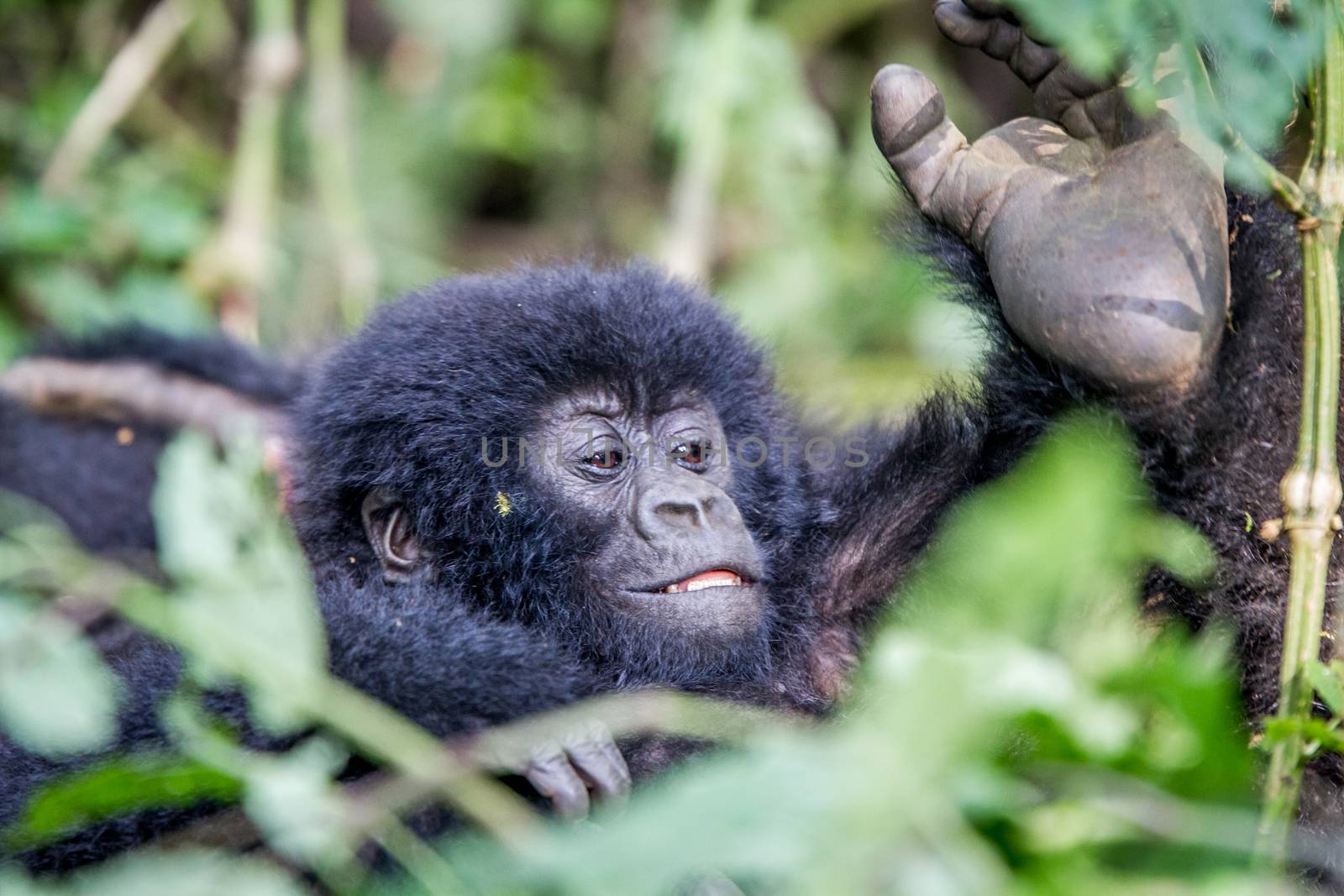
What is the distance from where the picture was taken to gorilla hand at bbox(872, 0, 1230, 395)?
2318mm

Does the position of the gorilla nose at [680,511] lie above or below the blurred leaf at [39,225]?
above

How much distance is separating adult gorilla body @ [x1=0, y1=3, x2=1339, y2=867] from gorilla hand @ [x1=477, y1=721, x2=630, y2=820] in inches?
0.7

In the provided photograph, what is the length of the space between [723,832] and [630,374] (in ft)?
6.94

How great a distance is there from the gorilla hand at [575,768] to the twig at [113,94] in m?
4.44

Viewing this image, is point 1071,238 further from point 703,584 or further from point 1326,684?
point 703,584

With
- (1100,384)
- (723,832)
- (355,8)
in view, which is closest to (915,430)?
(1100,384)

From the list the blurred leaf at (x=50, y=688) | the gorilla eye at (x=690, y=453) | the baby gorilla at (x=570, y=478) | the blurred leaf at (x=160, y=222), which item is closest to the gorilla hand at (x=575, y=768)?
the baby gorilla at (x=570, y=478)

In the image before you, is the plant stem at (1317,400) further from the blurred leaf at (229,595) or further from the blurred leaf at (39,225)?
the blurred leaf at (39,225)

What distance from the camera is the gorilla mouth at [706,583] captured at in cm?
295

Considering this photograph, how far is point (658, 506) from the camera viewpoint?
9.93 ft

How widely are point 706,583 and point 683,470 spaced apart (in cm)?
35

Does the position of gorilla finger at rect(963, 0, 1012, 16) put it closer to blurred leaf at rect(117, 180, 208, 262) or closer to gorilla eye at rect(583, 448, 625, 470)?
gorilla eye at rect(583, 448, 625, 470)

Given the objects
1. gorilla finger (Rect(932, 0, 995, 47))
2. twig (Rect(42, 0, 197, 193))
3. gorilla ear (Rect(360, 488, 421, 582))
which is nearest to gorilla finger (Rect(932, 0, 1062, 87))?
gorilla finger (Rect(932, 0, 995, 47))

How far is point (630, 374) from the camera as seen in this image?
126 inches
